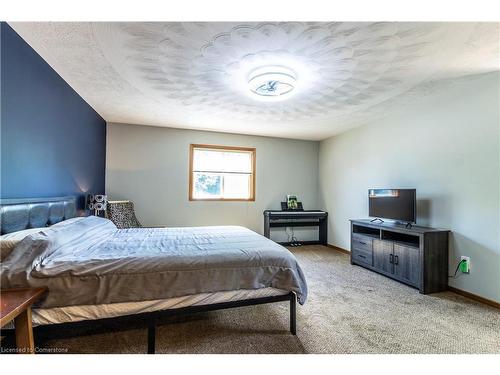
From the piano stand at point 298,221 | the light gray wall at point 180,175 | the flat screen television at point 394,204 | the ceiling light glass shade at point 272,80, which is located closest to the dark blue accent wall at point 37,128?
the light gray wall at point 180,175

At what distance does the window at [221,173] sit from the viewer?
4742mm

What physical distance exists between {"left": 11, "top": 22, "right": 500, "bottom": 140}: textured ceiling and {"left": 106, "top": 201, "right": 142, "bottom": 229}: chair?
155cm

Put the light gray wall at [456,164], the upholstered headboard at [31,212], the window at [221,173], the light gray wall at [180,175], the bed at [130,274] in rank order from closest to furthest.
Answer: the bed at [130,274]
the upholstered headboard at [31,212]
the light gray wall at [456,164]
the light gray wall at [180,175]
the window at [221,173]

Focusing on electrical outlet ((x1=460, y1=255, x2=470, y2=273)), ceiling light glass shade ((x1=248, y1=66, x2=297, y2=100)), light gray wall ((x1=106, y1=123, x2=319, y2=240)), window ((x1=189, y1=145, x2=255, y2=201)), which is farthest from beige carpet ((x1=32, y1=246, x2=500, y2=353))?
window ((x1=189, y1=145, x2=255, y2=201))

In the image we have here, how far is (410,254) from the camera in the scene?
2.85 metres

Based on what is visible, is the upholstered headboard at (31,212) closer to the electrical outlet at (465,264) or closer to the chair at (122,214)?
the chair at (122,214)

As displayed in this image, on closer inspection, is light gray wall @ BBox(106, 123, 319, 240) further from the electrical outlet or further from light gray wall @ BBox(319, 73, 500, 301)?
the electrical outlet

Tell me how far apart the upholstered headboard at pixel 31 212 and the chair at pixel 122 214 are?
1.13 meters

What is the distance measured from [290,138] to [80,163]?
3969mm

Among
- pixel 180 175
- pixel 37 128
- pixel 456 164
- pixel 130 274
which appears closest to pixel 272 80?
pixel 130 274

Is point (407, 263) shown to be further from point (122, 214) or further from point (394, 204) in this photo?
point (122, 214)

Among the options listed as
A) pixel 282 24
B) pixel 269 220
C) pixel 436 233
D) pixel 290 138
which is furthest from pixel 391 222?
pixel 282 24
